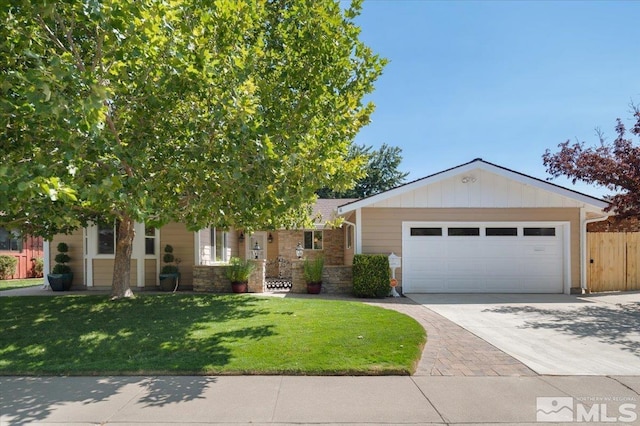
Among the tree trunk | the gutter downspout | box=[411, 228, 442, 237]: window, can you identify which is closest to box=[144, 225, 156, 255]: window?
the tree trunk

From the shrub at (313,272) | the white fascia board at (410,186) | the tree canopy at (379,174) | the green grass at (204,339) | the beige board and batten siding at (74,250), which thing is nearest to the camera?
the green grass at (204,339)

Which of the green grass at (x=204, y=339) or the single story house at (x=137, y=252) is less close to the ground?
the single story house at (x=137, y=252)

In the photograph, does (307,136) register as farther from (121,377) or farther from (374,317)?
(121,377)

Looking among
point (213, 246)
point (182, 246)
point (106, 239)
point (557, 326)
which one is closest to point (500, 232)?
point (557, 326)

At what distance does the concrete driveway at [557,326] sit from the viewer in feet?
19.6

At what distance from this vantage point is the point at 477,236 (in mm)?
13414

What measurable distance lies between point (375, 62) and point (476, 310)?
642 cm

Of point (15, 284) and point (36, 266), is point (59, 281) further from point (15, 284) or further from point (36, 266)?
point (36, 266)

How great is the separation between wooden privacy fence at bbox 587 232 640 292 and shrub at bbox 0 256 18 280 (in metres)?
24.9

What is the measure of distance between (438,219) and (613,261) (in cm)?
648

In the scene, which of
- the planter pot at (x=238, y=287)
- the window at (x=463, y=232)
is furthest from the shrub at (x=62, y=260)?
the window at (x=463, y=232)

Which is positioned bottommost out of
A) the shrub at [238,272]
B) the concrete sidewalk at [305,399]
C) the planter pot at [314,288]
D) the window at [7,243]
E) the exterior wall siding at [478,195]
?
the planter pot at [314,288]

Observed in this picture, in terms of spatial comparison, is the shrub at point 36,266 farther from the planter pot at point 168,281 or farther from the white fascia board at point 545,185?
the white fascia board at point 545,185

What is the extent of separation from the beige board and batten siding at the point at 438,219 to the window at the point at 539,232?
1.01 feet
